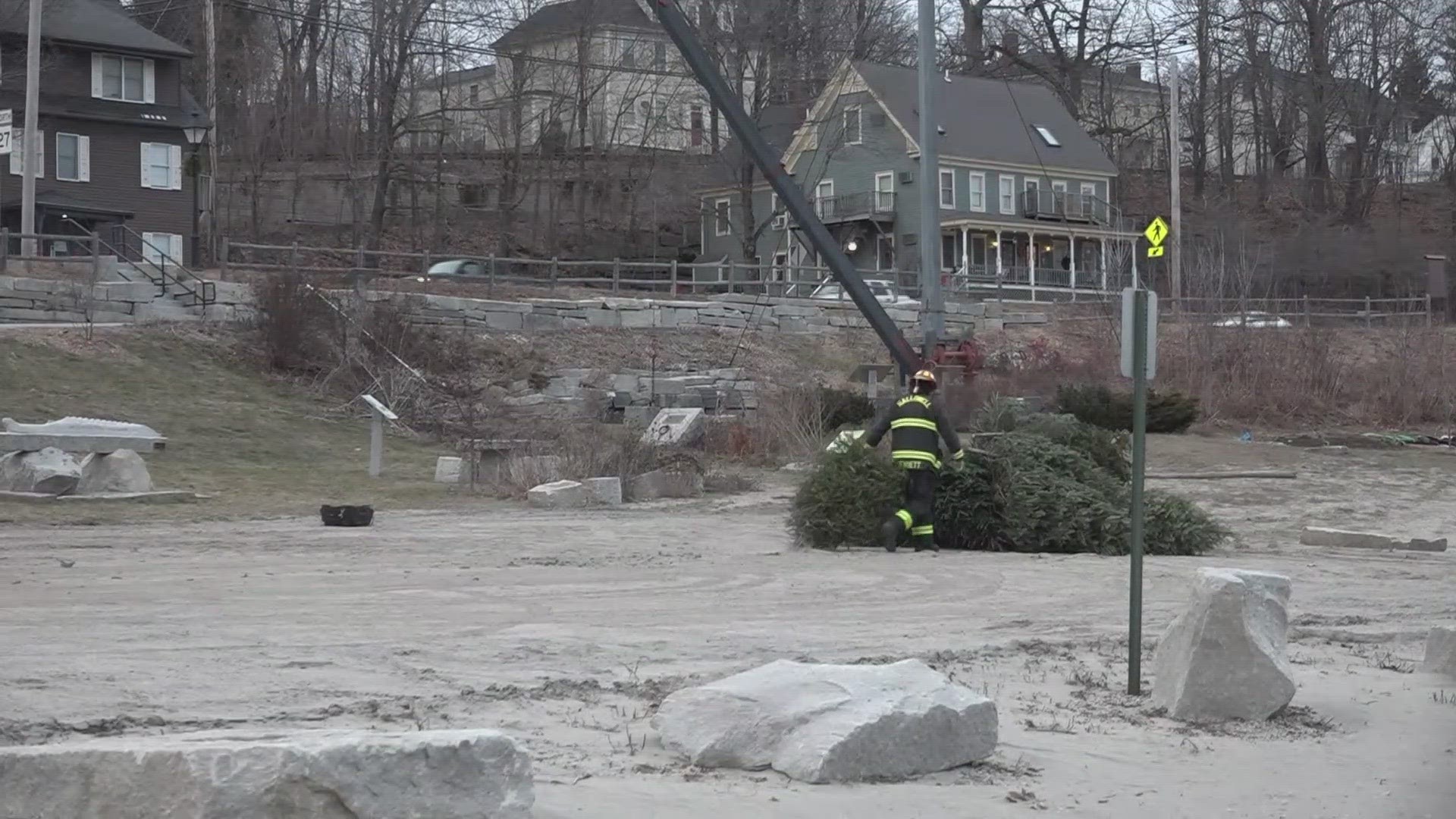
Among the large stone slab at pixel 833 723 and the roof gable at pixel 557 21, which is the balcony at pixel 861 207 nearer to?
the roof gable at pixel 557 21

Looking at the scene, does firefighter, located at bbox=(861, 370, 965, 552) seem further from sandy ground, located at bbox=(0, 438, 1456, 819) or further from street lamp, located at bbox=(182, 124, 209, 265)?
street lamp, located at bbox=(182, 124, 209, 265)

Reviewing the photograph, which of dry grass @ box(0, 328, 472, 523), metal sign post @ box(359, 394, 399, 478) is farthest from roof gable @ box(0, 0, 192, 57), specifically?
metal sign post @ box(359, 394, 399, 478)

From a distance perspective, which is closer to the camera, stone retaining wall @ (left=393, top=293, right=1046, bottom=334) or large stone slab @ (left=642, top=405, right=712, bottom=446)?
large stone slab @ (left=642, top=405, right=712, bottom=446)

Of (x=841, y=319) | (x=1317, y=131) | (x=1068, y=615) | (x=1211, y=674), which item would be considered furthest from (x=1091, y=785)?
(x=1317, y=131)

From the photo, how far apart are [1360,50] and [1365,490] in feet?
167

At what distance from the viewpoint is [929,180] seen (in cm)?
2298

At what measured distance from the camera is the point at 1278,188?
7825cm

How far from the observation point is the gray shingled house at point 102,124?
51750 mm

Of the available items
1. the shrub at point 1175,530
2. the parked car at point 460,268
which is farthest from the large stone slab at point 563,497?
the parked car at point 460,268

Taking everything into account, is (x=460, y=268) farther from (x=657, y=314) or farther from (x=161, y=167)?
(x=161, y=167)

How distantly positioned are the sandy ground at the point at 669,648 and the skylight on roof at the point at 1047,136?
52.6 meters

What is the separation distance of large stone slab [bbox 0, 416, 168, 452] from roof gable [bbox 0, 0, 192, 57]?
33.7m

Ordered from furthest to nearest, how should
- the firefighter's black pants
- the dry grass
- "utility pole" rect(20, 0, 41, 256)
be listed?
"utility pole" rect(20, 0, 41, 256) → the dry grass → the firefighter's black pants

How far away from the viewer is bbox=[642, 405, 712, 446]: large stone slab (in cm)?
2839
